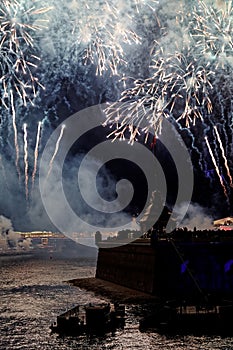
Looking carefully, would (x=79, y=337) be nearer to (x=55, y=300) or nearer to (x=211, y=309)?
(x=211, y=309)

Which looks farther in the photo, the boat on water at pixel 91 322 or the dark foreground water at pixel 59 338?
the boat on water at pixel 91 322

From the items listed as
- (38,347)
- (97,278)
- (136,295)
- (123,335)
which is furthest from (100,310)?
(97,278)

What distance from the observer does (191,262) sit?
5078cm

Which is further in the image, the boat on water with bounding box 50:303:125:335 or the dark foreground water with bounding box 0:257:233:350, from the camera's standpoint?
the boat on water with bounding box 50:303:125:335

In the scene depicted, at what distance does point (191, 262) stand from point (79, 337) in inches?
665

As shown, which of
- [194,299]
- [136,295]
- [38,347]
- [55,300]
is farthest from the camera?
[55,300]

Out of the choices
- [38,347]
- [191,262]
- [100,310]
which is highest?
[191,262]

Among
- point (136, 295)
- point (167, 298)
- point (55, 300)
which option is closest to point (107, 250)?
point (55, 300)

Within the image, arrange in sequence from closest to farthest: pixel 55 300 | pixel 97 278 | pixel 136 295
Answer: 1. pixel 136 295
2. pixel 55 300
3. pixel 97 278

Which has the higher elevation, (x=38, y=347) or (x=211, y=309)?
(x=211, y=309)

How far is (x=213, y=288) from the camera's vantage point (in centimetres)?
4988

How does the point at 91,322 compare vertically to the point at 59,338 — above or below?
above

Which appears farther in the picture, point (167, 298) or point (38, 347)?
point (167, 298)

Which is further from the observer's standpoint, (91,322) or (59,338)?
(91,322)
